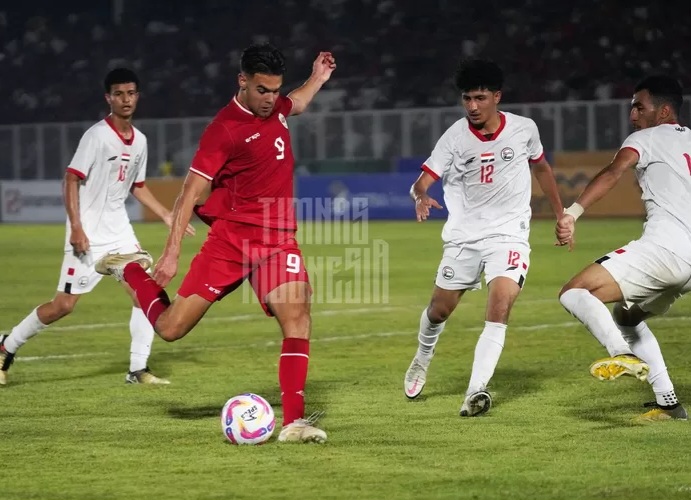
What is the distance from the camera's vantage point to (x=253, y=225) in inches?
284

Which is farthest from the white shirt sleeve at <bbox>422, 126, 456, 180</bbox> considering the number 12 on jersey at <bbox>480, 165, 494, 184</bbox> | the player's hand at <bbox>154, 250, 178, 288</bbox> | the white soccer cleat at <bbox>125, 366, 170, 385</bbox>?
the white soccer cleat at <bbox>125, 366, 170, 385</bbox>

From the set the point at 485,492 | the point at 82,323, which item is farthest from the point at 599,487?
the point at 82,323

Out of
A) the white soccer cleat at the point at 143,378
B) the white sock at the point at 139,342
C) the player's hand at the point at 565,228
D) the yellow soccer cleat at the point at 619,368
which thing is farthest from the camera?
the white sock at the point at 139,342

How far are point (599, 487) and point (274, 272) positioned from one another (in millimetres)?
2291

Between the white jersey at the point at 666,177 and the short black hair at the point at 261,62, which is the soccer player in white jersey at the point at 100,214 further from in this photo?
the white jersey at the point at 666,177

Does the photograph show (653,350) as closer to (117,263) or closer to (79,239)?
(117,263)

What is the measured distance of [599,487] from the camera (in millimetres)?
5719

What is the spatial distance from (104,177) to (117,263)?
1135 mm

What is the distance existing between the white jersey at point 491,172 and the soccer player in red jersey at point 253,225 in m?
1.46

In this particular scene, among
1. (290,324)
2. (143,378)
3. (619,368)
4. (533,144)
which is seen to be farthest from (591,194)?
(143,378)

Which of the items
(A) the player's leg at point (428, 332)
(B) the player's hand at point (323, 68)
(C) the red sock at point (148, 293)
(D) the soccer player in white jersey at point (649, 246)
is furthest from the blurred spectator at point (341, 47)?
(C) the red sock at point (148, 293)

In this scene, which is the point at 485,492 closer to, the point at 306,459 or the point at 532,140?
the point at 306,459

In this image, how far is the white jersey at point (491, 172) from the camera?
8.33 meters

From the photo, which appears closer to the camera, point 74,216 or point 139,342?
point 139,342
